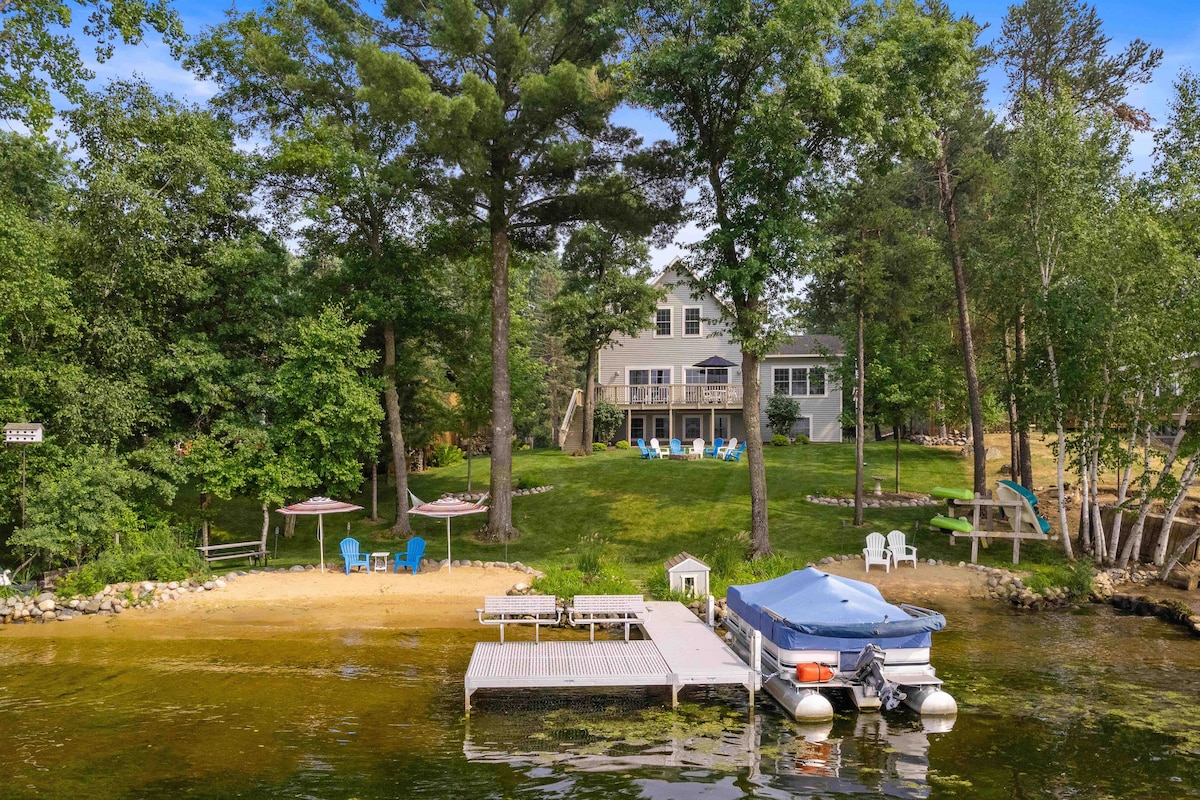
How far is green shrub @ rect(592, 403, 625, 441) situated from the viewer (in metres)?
34.5

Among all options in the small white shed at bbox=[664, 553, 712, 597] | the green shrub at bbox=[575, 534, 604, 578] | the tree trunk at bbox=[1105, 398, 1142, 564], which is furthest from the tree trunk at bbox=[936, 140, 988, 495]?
the green shrub at bbox=[575, 534, 604, 578]

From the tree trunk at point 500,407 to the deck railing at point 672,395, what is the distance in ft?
44.7

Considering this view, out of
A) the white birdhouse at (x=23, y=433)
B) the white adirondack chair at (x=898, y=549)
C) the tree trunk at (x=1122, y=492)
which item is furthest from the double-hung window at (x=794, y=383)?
the white birdhouse at (x=23, y=433)

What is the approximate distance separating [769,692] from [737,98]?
13.1 metres

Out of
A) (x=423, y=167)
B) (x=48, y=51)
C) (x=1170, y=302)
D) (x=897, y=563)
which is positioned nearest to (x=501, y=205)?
(x=423, y=167)

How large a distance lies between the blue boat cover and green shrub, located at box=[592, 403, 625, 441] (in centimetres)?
2245

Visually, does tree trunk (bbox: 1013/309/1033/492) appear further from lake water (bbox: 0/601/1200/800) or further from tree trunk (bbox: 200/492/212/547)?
tree trunk (bbox: 200/492/212/547)

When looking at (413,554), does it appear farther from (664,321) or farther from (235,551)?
(664,321)

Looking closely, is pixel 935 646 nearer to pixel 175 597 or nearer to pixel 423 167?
pixel 175 597

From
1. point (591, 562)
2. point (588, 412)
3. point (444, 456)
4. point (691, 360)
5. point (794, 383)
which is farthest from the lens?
point (691, 360)

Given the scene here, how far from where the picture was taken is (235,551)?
20.5m

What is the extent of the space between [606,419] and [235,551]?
17.4m

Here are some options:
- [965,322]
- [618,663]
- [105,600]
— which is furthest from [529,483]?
[618,663]

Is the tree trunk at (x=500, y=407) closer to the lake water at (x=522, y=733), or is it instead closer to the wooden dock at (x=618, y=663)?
the lake water at (x=522, y=733)
